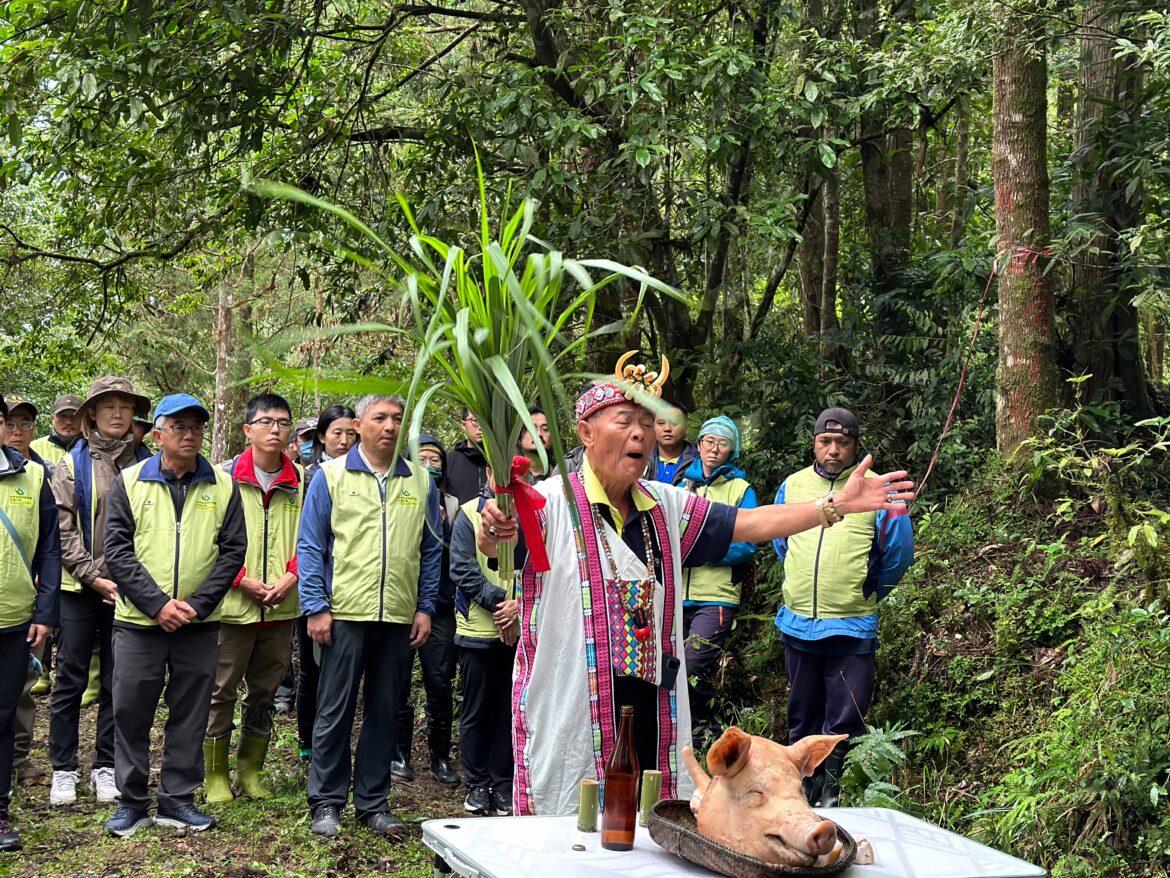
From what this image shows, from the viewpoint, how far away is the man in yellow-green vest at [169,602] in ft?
19.6

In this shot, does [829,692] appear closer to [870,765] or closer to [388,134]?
[870,765]

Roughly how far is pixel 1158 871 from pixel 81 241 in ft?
31.8

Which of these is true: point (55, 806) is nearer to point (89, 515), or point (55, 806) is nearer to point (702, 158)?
point (89, 515)

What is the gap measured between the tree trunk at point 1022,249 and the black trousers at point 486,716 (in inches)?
143

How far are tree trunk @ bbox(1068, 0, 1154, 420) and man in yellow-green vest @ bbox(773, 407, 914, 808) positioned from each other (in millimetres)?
2931

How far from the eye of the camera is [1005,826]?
5.17 meters

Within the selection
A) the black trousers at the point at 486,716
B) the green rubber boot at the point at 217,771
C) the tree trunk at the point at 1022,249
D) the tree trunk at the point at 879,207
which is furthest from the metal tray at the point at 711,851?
the tree trunk at the point at 879,207

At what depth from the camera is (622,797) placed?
3.18 m

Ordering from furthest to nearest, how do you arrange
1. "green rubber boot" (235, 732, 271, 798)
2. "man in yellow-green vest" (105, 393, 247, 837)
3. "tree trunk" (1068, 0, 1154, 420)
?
"tree trunk" (1068, 0, 1154, 420) < "green rubber boot" (235, 732, 271, 798) < "man in yellow-green vest" (105, 393, 247, 837)

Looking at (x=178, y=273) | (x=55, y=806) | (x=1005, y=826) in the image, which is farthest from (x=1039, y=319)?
(x=178, y=273)

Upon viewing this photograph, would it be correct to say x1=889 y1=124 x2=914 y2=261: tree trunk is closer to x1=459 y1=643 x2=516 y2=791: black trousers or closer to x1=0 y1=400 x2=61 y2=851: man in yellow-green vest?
x1=459 y1=643 x2=516 y2=791: black trousers

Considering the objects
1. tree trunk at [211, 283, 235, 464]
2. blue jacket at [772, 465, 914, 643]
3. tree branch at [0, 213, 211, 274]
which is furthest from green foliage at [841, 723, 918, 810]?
tree trunk at [211, 283, 235, 464]

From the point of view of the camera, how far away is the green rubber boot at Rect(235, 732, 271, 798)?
6918 mm

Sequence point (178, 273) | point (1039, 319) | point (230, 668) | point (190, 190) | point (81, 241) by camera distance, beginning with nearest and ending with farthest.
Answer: point (230, 668)
point (1039, 319)
point (190, 190)
point (81, 241)
point (178, 273)
